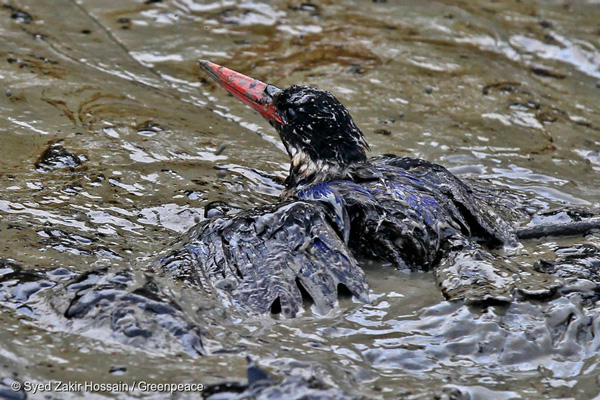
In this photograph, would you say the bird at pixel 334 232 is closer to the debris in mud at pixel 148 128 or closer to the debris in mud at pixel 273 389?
the debris in mud at pixel 273 389

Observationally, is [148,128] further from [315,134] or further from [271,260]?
[271,260]

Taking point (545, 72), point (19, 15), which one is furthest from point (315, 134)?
point (19, 15)

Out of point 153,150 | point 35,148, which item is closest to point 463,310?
point 153,150

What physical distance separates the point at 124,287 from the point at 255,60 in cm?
410

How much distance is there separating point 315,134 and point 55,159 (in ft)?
5.82

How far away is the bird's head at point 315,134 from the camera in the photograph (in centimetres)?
492

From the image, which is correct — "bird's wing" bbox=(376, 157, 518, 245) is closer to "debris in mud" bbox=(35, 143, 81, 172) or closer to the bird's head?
the bird's head

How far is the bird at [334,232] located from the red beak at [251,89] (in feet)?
0.05

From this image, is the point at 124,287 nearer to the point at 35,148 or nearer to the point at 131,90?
the point at 35,148

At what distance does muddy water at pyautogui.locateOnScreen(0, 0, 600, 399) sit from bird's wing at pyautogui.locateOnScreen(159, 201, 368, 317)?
15 centimetres

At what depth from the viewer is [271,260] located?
3.99 meters

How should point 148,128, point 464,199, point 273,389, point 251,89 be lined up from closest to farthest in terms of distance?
1. point 273,389
2. point 464,199
3. point 251,89
4. point 148,128

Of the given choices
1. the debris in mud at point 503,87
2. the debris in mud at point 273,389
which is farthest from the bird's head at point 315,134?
the debris in mud at point 503,87

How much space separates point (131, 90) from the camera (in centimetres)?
650
